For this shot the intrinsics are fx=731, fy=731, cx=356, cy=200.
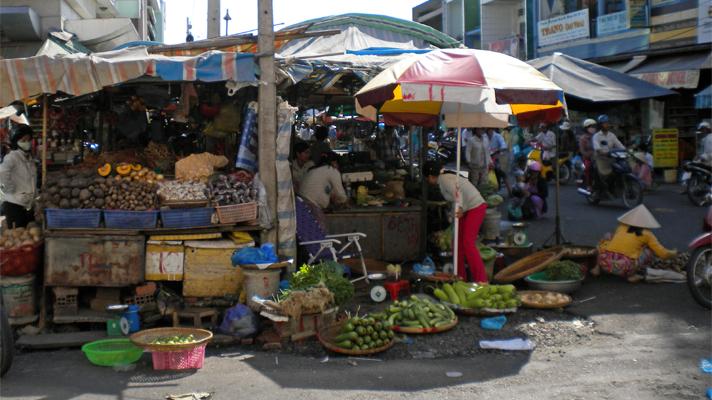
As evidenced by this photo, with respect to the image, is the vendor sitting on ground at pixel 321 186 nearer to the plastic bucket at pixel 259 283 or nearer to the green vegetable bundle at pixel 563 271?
the plastic bucket at pixel 259 283

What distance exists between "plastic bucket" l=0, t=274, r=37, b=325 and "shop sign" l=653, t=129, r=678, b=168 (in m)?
15.6

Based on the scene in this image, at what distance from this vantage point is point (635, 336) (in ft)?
22.0

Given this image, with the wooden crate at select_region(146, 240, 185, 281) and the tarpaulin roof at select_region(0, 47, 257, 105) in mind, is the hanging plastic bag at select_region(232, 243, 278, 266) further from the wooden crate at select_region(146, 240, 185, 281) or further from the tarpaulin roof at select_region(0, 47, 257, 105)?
the tarpaulin roof at select_region(0, 47, 257, 105)

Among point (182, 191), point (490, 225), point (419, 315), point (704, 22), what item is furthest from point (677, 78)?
point (182, 191)

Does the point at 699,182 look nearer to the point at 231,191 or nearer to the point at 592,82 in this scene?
the point at 592,82

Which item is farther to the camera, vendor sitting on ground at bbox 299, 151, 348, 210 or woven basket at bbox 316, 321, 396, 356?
vendor sitting on ground at bbox 299, 151, 348, 210

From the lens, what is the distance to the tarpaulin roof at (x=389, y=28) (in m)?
12.0

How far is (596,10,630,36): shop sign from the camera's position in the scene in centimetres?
2159

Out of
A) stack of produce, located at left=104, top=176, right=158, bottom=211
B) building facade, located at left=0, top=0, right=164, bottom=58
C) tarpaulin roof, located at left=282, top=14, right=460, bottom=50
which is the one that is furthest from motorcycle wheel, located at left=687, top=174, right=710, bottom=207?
building facade, located at left=0, top=0, right=164, bottom=58

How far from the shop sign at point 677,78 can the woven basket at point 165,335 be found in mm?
14471

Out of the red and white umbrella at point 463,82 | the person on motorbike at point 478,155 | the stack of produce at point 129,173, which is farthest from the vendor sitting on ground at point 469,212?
the person on motorbike at point 478,155

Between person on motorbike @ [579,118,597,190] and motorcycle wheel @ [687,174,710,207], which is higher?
person on motorbike @ [579,118,597,190]

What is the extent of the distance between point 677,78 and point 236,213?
1353 centimetres

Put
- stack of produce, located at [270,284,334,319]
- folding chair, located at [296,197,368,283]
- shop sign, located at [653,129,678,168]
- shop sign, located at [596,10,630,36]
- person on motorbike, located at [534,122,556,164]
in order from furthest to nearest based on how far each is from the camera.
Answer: shop sign, located at [596,10,630,36] < person on motorbike, located at [534,122,556,164] < shop sign, located at [653,129,678,168] < folding chair, located at [296,197,368,283] < stack of produce, located at [270,284,334,319]
